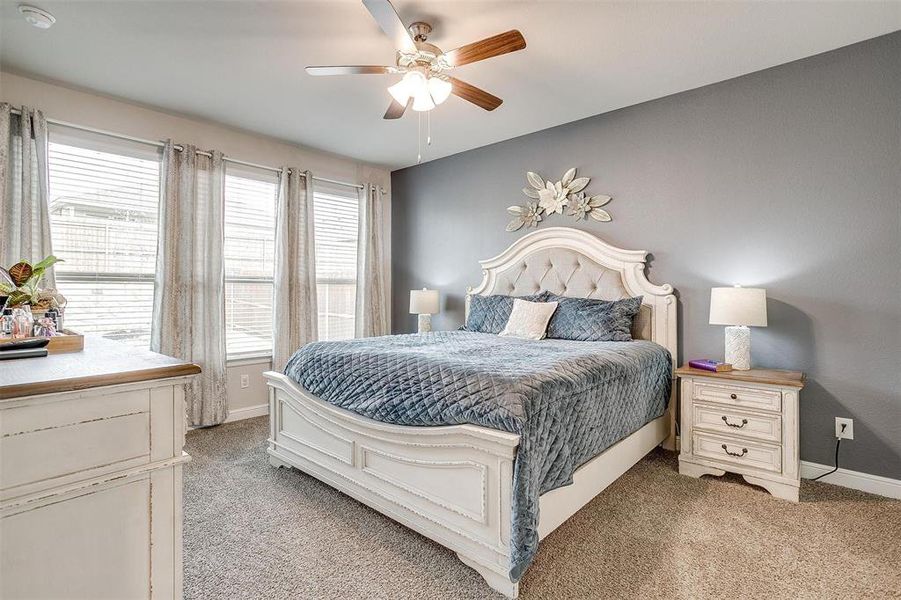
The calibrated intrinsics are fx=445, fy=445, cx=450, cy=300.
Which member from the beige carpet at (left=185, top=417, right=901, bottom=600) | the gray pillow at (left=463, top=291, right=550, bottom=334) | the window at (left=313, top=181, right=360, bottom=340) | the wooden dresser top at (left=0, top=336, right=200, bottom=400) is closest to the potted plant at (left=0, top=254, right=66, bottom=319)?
the wooden dresser top at (left=0, top=336, right=200, bottom=400)

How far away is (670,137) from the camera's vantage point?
10.6 feet

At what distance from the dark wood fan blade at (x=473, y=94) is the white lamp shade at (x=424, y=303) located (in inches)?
83.6

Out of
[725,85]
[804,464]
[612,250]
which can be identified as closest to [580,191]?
[612,250]

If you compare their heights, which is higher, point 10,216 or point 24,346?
point 10,216

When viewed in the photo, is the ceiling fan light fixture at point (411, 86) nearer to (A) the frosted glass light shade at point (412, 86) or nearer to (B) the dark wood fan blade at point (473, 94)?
(A) the frosted glass light shade at point (412, 86)

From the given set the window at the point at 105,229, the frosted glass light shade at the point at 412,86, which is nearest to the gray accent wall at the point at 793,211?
the frosted glass light shade at the point at 412,86

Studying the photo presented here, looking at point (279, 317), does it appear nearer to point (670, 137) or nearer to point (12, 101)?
point (12, 101)

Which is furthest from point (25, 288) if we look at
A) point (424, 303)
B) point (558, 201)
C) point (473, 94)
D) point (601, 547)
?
point (558, 201)

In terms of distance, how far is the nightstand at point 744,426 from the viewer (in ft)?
7.82

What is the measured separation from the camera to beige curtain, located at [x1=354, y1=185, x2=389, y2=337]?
16.0 feet

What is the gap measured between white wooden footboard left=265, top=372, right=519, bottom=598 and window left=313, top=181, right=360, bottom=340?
207 centimetres

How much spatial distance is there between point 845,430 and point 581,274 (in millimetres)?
1882

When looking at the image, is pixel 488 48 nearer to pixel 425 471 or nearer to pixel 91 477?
pixel 425 471

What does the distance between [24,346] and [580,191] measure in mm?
3510
